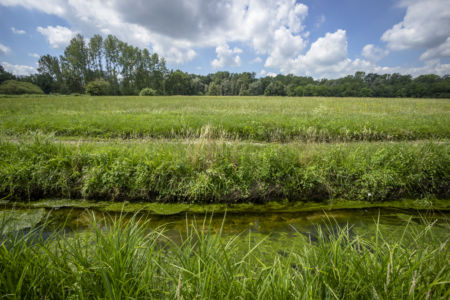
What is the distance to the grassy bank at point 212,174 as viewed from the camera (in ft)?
17.5

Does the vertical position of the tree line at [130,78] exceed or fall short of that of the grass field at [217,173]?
it exceeds it

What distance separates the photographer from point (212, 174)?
5.39 metres

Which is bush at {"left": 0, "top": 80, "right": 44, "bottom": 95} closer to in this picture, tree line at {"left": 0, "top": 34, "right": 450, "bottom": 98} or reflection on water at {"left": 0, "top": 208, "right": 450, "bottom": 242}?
tree line at {"left": 0, "top": 34, "right": 450, "bottom": 98}

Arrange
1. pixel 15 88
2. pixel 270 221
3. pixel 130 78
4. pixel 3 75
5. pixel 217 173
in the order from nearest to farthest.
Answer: pixel 270 221 < pixel 217 173 < pixel 15 88 < pixel 3 75 < pixel 130 78

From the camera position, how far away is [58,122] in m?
10.5

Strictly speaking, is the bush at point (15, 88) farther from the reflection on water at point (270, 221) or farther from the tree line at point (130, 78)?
the reflection on water at point (270, 221)

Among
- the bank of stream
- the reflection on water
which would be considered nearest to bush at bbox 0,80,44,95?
the bank of stream

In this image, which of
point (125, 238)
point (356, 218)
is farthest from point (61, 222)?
point (356, 218)

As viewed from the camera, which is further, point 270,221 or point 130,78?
point 130,78

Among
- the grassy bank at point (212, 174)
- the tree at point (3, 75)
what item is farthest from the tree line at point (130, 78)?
the grassy bank at point (212, 174)

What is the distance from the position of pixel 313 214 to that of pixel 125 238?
4.58 m

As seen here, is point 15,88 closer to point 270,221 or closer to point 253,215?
point 253,215

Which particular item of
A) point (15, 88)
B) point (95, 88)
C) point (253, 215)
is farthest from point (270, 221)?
point (95, 88)

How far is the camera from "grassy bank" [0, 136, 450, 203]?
17.5ft
